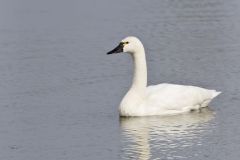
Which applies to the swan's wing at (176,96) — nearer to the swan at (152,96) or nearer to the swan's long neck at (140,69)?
the swan at (152,96)

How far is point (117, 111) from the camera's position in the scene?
15.1 metres

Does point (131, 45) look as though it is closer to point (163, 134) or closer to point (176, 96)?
point (176, 96)

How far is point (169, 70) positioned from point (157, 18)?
469cm

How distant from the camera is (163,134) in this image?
13.6 metres

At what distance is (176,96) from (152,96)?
389 millimetres

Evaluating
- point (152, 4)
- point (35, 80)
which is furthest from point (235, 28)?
point (35, 80)

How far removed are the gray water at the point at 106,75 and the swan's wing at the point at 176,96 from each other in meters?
0.22

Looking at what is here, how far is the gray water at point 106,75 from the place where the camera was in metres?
13.0

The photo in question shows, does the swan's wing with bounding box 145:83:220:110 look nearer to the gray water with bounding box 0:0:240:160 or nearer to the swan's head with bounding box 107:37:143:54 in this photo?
the gray water with bounding box 0:0:240:160

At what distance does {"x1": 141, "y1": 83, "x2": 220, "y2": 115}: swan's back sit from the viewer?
49.0 feet

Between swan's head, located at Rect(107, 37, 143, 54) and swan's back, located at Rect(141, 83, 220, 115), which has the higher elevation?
swan's head, located at Rect(107, 37, 143, 54)

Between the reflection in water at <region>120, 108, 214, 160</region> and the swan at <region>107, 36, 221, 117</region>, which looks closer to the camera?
the reflection in water at <region>120, 108, 214, 160</region>

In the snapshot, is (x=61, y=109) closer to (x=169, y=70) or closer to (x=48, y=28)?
(x=169, y=70)

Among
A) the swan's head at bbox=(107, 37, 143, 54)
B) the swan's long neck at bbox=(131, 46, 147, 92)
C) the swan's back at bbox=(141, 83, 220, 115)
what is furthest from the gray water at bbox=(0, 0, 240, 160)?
the swan's head at bbox=(107, 37, 143, 54)
